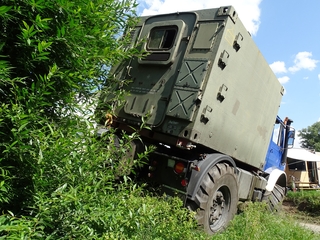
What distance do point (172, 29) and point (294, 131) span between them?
5581mm

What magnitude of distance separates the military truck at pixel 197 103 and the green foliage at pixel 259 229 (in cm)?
29

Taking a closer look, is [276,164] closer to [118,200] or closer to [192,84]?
[192,84]

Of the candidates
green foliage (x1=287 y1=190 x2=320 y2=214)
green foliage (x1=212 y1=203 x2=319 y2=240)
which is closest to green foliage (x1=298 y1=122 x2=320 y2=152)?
green foliage (x1=287 y1=190 x2=320 y2=214)

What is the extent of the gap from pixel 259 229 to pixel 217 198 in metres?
1.06

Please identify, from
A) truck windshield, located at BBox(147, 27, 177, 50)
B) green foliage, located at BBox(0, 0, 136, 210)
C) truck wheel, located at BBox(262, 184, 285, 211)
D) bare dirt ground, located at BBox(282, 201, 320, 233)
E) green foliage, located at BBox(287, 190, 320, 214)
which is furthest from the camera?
green foliage, located at BBox(287, 190, 320, 214)

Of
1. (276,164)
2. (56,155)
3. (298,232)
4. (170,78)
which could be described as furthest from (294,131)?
(56,155)

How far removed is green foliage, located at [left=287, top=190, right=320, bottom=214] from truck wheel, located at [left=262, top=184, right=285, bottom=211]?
11.3 feet

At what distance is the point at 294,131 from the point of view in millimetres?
8492

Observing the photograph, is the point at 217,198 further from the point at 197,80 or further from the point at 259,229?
the point at 197,80

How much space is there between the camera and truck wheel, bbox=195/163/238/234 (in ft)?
14.1

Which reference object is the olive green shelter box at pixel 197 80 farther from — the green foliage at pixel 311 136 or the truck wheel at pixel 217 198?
the green foliage at pixel 311 136

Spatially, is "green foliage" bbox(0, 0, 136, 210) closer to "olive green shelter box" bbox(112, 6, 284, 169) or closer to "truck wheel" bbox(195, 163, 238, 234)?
"olive green shelter box" bbox(112, 6, 284, 169)

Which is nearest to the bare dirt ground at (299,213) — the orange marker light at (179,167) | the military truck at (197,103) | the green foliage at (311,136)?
the military truck at (197,103)

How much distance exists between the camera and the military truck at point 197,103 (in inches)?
165
